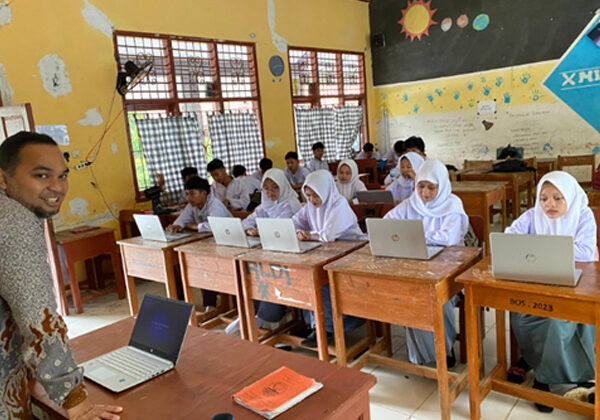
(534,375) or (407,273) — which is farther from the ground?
(407,273)

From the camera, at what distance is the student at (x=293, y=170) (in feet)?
22.1

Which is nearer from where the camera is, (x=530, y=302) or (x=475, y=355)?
(x=530, y=302)

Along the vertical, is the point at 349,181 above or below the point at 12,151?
below

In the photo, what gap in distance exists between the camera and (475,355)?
2062 mm

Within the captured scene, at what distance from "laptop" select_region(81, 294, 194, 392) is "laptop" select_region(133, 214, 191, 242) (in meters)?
1.95

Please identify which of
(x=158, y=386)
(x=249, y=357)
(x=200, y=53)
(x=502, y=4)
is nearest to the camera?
(x=158, y=386)

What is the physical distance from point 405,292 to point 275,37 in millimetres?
5689

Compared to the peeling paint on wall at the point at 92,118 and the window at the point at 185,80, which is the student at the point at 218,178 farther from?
the peeling paint on wall at the point at 92,118

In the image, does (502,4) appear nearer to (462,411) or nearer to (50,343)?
(462,411)

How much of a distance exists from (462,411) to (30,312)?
1961 millimetres

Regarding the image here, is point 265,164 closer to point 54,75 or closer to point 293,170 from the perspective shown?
point 293,170

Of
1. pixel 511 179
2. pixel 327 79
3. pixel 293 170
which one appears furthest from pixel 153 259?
pixel 327 79

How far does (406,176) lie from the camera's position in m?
5.00

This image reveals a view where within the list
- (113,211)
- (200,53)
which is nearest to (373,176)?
(200,53)
